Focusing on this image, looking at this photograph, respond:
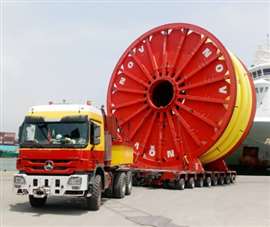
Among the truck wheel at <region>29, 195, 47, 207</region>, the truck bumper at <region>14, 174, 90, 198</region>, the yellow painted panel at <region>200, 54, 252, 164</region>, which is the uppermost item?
the yellow painted panel at <region>200, 54, 252, 164</region>

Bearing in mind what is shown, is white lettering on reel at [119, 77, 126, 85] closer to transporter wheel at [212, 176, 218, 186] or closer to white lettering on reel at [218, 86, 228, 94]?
white lettering on reel at [218, 86, 228, 94]

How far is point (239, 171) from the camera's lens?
109 feet

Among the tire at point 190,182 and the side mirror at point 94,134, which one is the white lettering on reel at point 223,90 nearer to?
the tire at point 190,182

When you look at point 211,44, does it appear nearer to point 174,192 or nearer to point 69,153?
point 174,192

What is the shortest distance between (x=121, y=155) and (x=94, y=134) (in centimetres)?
346

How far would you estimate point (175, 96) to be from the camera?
64.7 ft

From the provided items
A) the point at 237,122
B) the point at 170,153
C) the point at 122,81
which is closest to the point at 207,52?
the point at 237,122

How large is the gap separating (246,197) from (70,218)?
24.8ft

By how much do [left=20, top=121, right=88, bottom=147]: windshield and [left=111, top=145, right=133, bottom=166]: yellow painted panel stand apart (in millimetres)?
2817

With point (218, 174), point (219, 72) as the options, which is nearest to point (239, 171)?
point (218, 174)

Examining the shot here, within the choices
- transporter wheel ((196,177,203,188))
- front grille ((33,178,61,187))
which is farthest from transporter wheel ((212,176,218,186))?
front grille ((33,178,61,187))

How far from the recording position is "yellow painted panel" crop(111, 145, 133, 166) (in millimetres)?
13627

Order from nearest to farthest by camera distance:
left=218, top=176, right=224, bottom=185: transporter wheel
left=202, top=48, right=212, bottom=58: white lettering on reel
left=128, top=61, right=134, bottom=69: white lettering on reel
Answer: left=202, top=48, right=212, bottom=58: white lettering on reel
left=218, top=176, right=224, bottom=185: transporter wheel
left=128, top=61, right=134, bottom=69: white lettering on reel

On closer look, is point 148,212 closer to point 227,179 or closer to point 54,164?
point 54,164
